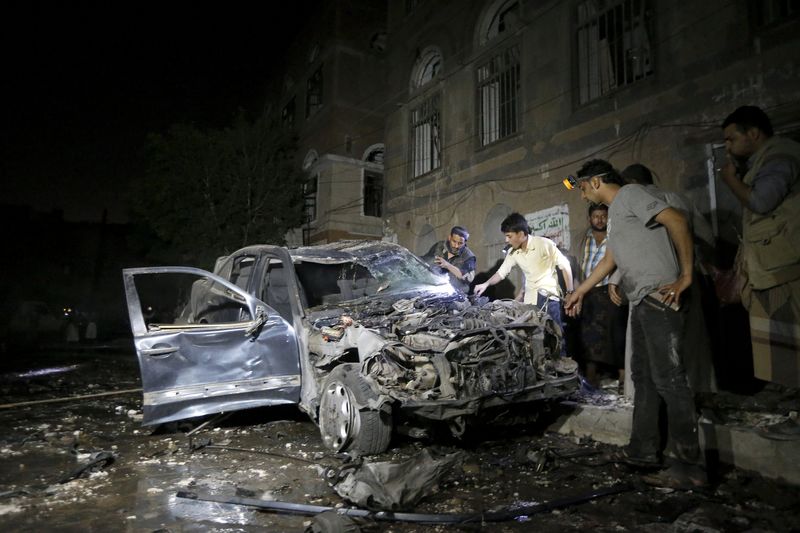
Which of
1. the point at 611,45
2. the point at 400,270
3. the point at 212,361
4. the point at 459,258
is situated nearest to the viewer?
the point at 212,361

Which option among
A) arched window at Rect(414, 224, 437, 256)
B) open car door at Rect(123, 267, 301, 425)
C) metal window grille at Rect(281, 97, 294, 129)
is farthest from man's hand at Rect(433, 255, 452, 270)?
metal window grille at Rect(281, 97, 294, 129)

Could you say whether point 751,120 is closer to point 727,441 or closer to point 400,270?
point 727,441

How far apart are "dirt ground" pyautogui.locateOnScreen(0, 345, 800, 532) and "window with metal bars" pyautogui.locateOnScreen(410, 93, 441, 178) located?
10243 mm

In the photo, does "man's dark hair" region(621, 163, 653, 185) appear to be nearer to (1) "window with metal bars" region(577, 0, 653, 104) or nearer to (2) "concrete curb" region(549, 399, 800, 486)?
(2) "concrete curb" region(549, 399, 800, 486)

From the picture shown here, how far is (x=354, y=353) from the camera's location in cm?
376

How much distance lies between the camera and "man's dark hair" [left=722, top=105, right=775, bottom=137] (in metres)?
2.92

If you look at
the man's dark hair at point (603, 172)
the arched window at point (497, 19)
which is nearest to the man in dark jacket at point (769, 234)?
the man's dark hair at point (603, 172)

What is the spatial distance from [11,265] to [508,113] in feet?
126

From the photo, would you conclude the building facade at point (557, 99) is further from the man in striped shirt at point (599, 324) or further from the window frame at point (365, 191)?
the window frame at point (365, 191)

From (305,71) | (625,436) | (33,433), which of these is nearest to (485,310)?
(625,436)

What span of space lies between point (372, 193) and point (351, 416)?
1711 cm

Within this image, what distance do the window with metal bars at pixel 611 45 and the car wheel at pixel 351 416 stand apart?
25.4ft

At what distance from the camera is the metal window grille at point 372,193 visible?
1955 cm

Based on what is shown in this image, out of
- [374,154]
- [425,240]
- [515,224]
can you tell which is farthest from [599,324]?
[374,154]
